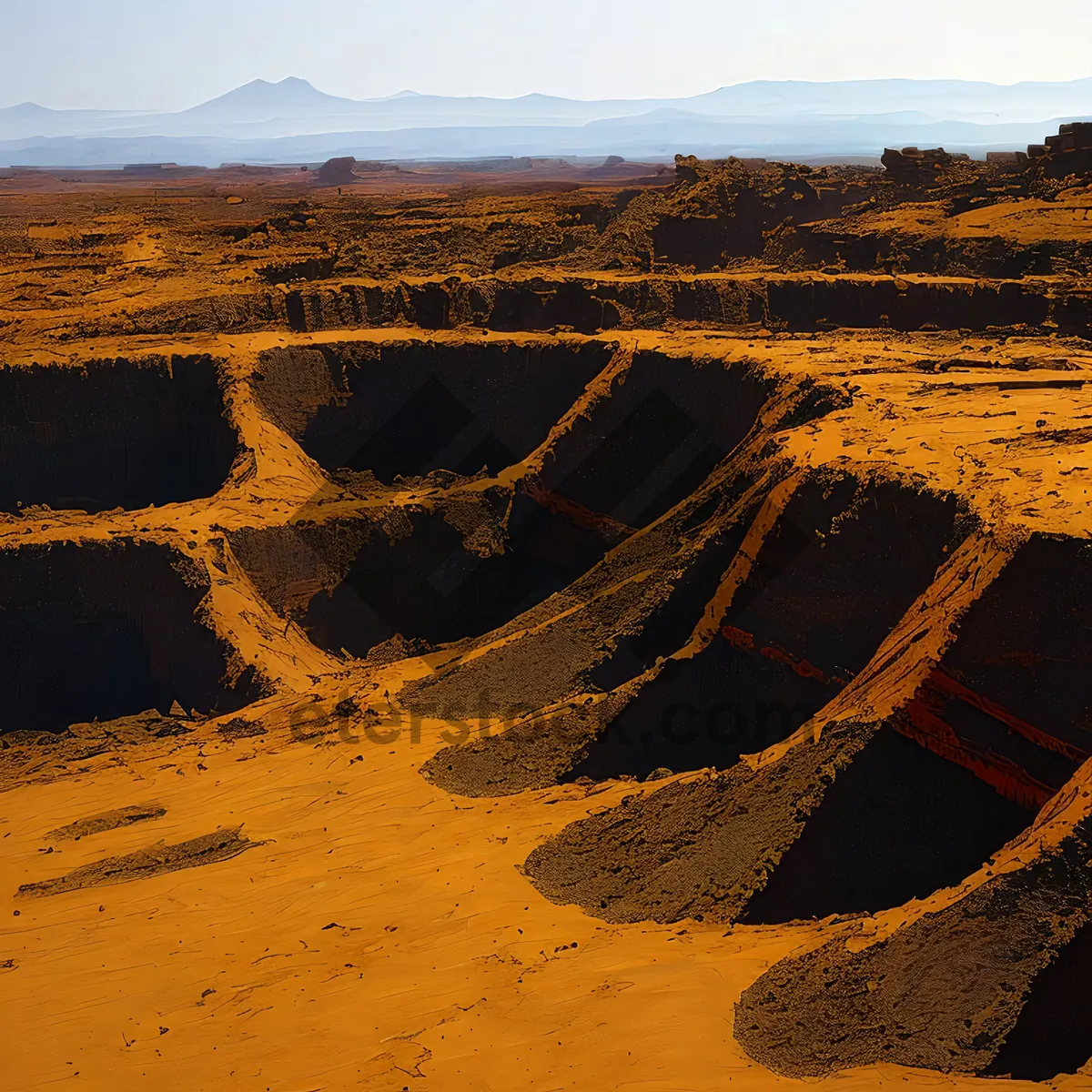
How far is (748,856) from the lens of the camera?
8156 mm

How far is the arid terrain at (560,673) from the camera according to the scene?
6793mm

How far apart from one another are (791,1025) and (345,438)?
1335 centimetres

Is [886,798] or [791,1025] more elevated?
[886,798]

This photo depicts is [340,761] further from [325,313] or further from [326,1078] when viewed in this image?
[325,313]

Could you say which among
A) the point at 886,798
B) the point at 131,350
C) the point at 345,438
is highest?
the point at 131,350

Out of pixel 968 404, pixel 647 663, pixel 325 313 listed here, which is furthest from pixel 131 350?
pixel 968 404

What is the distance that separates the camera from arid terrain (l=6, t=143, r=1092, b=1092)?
6.79 meters


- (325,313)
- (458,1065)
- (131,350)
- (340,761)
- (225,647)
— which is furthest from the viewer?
(325,313)

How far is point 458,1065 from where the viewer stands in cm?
655

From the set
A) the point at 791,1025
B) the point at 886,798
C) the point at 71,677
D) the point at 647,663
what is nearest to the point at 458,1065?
the point at 791,1025

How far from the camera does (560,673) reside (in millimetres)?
11703

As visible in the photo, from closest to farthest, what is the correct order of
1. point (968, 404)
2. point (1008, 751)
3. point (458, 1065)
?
point (458, 1065) < point (1008, 751) < point (968, 404)

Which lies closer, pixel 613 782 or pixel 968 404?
pixel 613 782

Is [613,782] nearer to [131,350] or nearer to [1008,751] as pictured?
[1008,751]
